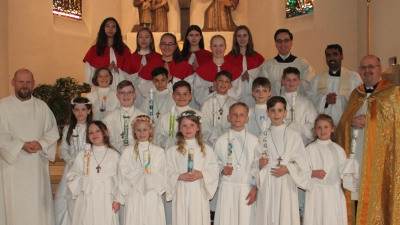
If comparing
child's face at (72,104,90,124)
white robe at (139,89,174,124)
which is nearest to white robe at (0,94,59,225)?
child's face at (72,104,90,124)

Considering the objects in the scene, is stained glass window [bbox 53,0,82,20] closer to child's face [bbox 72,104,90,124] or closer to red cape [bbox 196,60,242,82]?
red cape [bbox 196,60,242,82]

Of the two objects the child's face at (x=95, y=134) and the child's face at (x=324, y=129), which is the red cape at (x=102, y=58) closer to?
the child's face at (x=95, y=134)

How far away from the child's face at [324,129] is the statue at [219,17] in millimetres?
8267

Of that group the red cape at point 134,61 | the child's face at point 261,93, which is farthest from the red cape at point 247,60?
the child's face at point 261,93

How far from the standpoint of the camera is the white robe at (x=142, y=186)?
18.7 feet

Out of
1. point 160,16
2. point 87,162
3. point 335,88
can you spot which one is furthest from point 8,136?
point 160,16

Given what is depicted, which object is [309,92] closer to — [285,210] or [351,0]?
[285,210]

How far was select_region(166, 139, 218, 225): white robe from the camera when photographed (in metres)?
5.78

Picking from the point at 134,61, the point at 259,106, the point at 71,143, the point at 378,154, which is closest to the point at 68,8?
the point at 134,61

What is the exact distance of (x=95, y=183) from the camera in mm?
5809

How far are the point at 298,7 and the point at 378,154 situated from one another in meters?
8.48

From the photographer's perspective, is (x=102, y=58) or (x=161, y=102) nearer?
(x=161, y=102)

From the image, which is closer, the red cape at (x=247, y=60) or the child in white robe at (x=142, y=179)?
the child in white robe at (x=142, y=179)

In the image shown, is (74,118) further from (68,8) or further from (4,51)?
(68,8)
